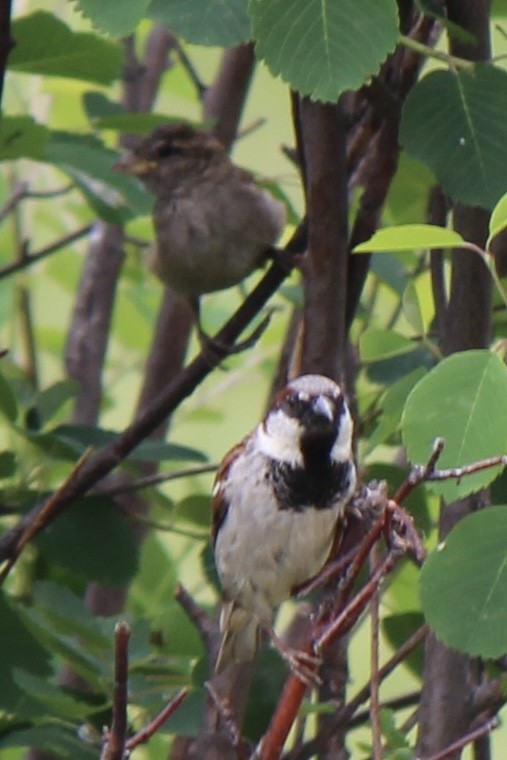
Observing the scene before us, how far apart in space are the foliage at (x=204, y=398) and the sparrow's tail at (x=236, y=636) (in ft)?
0.12

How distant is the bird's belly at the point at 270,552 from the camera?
5.47 ft

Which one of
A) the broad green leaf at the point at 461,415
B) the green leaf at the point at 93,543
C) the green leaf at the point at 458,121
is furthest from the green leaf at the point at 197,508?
the broad green leaf at the point at 461,415

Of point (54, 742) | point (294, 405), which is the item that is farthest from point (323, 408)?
point (54, 742)

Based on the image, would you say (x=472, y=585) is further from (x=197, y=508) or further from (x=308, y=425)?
(x=197, y=508)

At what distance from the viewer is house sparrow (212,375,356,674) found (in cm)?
158

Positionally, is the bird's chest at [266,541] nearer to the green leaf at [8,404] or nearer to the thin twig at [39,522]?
the thin twig at [39,522]

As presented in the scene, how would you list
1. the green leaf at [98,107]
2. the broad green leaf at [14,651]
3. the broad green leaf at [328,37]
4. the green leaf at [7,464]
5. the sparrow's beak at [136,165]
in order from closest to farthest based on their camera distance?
the broad green leaf at [328,37], the broad green leaf at [14,651], the green leaf at [7,464], the green leaf at [98,107], the sparrow's beak at [136,165]

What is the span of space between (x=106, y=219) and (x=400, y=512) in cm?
110

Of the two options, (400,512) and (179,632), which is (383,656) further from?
(400,512)

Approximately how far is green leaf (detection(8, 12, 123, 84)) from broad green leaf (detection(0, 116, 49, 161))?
7 cm

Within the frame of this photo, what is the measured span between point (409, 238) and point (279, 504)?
523 mm

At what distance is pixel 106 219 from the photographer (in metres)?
2.06

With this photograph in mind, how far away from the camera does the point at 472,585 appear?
132 cm

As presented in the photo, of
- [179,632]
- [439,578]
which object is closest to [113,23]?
[439,578]
